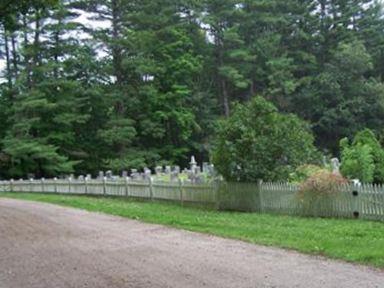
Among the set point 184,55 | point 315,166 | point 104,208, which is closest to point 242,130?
point 315,166

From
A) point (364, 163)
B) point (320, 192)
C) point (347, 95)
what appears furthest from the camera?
point (347, 95)

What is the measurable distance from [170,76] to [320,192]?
4070 centimetres

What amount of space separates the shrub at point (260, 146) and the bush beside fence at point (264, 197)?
21.6 inches

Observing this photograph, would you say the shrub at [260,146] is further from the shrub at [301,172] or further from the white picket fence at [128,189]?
the white picket fence at [128,189]

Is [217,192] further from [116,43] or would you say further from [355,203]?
[116,43]

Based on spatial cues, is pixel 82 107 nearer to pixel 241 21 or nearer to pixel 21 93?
pixel 21 93

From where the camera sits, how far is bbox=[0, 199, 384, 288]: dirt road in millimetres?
8344

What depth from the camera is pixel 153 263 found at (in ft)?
32.3

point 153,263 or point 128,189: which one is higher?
point 128,189

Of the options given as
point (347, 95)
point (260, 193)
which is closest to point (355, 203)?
point (260, 193)

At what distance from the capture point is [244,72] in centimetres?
6225

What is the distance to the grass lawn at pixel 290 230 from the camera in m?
10.8

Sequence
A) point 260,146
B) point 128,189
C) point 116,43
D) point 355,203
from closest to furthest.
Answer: point 355,203 → point 260,146 → point 128,189 → point 116,43

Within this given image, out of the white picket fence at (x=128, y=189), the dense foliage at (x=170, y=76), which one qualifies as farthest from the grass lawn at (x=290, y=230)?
the dense foliage at (x=170, y=76)
